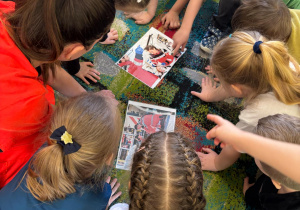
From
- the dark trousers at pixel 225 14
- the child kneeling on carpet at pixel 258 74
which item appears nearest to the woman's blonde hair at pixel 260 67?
the child kneeling on carpet at pixel 258 74

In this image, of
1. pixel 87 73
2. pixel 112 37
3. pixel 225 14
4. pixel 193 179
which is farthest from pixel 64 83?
pixel 225 14

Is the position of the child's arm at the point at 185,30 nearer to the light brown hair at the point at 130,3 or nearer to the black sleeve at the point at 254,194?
the light brown hair at the point at 130,3

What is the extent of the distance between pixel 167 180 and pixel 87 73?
96 centimetres

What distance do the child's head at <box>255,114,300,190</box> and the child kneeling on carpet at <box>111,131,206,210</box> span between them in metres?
0.32

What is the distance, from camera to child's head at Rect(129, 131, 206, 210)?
78 centimetres

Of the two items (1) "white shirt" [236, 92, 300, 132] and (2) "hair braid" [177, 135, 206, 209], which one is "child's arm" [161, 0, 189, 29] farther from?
(2) "hair braid" [177, 135, 206, 209]

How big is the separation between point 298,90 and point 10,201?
1.20 m

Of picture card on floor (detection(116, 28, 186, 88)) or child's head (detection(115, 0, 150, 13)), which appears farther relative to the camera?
picture card on floor (detection(116, 28, 186, 88))

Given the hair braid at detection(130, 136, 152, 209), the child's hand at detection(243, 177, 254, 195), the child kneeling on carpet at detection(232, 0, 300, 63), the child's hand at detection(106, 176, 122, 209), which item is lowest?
the child's hand at detection(106, 176, 122, 209)

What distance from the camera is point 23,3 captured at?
0.77 meters

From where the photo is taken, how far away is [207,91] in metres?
1.54

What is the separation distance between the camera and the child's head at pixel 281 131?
0.92 metres

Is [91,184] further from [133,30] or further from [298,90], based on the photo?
[133,30]

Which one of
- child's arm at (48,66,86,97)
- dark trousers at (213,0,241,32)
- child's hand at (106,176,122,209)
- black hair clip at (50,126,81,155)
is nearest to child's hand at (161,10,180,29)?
dark trousers at (213,0,241,32)
